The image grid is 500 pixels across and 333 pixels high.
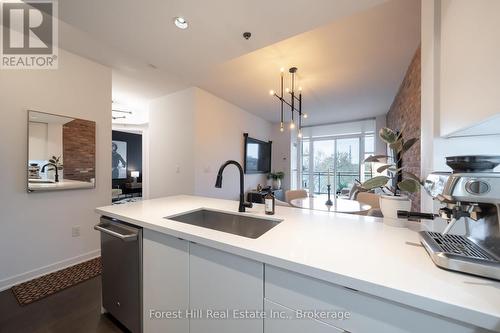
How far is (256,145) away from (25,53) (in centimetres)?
403

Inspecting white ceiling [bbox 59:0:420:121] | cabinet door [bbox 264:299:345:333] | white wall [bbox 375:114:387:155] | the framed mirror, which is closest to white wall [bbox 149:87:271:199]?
white ceiling [bbox 59:0:420:121]

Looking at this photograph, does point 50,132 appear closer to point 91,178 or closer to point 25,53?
point 91,178

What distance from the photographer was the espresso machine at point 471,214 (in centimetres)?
57

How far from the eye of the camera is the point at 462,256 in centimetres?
62

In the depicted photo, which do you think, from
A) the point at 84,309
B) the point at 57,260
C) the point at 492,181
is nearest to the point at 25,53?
the point at 57,260

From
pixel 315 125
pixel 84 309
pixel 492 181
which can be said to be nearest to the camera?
pixel 492 181

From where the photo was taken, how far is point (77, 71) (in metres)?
2.35

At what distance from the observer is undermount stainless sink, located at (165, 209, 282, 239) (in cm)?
133

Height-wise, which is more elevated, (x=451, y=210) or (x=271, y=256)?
(x=451, y=210)

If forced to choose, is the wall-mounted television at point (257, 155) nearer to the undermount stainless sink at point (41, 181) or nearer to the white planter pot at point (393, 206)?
the undermount stainless sink at point (41, 181)

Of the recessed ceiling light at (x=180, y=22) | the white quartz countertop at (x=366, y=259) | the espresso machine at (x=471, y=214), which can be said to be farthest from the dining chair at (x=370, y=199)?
the recessed ceiling light at (x=180, y=22)

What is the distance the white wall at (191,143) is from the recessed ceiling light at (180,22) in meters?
1.70

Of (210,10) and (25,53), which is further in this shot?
(25,53)

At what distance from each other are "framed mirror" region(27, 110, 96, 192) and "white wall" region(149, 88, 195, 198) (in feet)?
4.10
